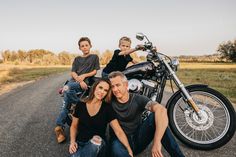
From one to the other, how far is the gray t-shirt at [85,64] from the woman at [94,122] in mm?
1522

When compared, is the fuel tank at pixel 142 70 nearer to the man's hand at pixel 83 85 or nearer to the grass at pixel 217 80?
the man's hand at pixel 83 85

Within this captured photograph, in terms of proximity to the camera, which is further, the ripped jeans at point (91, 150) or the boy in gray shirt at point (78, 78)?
the boy in gray shirt at point (78, 78)

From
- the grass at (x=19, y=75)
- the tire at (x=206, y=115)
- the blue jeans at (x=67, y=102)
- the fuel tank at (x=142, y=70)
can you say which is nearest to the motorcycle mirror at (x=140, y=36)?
the fuel tank at (x=142, y=70)

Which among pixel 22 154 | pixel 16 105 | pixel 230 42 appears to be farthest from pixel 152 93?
pixel 230 42

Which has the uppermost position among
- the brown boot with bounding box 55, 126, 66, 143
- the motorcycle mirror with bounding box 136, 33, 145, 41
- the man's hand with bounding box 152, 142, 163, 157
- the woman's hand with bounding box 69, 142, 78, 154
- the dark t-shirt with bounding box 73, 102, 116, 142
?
the motorcycle mirror with bounding box 136, 33, 145, 41

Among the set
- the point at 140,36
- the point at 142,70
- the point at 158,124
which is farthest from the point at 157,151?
the point at 140,36

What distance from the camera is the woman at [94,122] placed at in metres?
3.13

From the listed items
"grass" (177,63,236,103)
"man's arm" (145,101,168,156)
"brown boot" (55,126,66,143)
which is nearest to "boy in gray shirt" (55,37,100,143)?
"brown boot" (55,126,66,143)

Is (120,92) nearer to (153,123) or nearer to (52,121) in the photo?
(153,123)

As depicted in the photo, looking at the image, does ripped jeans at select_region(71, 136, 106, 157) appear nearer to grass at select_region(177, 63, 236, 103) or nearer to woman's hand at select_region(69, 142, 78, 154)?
woman's hand at select_region(69, 142, 78, 154)

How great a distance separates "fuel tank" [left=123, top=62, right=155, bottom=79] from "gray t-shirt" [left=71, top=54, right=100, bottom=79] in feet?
3.28

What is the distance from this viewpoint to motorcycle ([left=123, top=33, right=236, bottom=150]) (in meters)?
3.76

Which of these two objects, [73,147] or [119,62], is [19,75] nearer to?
[119,62]

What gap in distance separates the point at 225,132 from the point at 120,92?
5.27 feet
